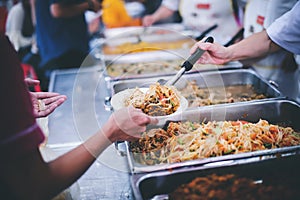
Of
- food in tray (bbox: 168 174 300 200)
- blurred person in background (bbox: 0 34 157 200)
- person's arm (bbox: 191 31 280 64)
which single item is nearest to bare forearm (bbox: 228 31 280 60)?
person's arm (bbox: 191 31 280 64)

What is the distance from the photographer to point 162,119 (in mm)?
1821

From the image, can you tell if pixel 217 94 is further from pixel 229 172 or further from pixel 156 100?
pixel 229 172

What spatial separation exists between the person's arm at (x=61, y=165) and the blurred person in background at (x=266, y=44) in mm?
→ 947

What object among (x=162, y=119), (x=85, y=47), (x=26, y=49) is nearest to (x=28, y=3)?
(x=26, y=49)

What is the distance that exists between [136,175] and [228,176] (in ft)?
1.38

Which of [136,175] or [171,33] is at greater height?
[136,175]

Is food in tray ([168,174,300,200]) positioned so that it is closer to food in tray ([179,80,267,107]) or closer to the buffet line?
the buffet line

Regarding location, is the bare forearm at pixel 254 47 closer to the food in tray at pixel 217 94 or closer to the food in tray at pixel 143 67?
the food in tray at pixel 217 94

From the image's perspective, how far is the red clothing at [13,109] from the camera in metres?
1.11

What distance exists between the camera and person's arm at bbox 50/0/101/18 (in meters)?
3.46

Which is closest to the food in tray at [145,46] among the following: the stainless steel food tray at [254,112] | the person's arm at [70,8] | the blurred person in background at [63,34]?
the blurred person in background at [63,34]

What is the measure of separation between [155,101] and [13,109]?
0.92 m

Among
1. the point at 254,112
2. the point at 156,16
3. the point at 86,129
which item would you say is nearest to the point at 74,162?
the point at 86,129

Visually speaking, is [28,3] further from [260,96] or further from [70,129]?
[260,96]
